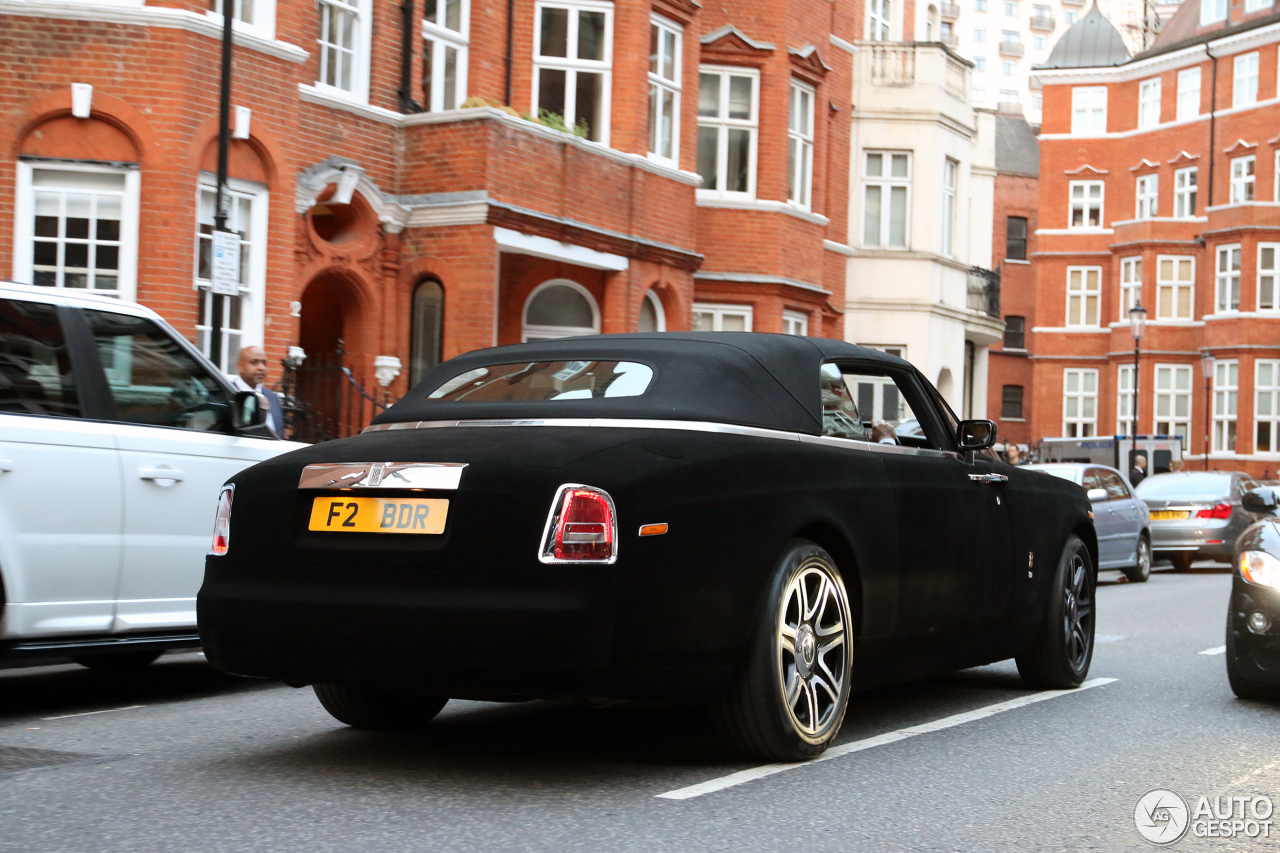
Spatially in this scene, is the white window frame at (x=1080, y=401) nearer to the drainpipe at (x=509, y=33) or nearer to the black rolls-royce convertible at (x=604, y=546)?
the drainpipe at (x=509, y=33)

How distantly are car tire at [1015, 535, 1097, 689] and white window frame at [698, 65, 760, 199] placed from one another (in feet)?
52.9

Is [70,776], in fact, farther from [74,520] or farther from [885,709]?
[885,709]

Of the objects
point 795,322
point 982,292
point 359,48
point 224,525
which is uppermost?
point 359,48

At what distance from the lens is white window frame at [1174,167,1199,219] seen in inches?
2267

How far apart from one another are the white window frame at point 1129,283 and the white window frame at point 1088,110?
6.73 meters

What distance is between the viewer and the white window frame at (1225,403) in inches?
2132

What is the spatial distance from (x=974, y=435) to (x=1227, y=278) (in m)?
50.5

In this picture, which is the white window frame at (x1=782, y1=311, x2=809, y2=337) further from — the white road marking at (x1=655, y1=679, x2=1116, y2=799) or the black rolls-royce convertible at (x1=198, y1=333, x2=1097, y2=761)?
the black rolls-royce convertible at (x1=198, y1=333, x2=1097, y2=761)

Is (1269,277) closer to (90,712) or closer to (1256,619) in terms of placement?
(1256,619)

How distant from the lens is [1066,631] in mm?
8180

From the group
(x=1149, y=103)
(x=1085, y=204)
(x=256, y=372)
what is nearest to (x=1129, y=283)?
(x=1085, y=204)

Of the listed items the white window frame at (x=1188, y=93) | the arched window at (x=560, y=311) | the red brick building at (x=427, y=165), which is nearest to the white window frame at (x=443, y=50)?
the red brick building at (x=427, y=165)

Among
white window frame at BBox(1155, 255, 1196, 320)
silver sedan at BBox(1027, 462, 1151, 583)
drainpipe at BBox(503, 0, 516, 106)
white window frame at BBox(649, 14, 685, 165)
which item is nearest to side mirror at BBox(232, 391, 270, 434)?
drainpipe at BBox(503, 0, 516, 106)

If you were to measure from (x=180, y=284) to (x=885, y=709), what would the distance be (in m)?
9.68
